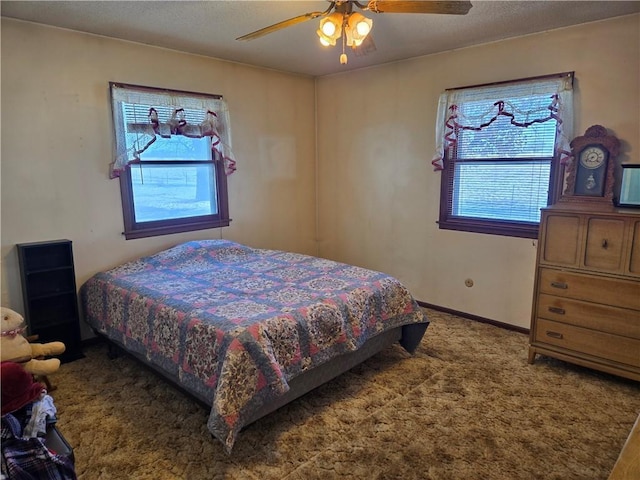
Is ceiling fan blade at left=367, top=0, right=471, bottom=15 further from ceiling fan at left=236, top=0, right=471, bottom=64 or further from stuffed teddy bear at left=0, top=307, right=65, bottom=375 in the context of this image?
stuffed teddy bear at left=0, top=307, right=65, bottom=375

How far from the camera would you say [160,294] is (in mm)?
2764

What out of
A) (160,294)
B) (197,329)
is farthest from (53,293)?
(197,329)

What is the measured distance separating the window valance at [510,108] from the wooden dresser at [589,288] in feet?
2.33

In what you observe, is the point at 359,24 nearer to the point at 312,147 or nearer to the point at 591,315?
the point at 591,315

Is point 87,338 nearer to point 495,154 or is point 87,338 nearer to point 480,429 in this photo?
point 480,429

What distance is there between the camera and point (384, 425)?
7.75 ft

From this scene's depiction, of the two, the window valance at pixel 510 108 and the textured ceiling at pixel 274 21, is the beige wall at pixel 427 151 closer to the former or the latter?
the window valance at pixel 510 108

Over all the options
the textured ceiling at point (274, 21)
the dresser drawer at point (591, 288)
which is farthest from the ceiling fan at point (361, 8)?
the dresser drawer at point (591, 288)

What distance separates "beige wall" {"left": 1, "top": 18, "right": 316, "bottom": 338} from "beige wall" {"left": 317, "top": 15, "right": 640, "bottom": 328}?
101 centimetres

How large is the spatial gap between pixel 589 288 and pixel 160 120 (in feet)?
11.8

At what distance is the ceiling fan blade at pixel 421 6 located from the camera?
196 centimetres

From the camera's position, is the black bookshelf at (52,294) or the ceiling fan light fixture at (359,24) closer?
the ceiling fan light fixture at (359,24)

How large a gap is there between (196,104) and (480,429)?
345 cm

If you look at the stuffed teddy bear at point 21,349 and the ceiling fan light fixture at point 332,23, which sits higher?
the ceiling fan light fixture at point 332,23
